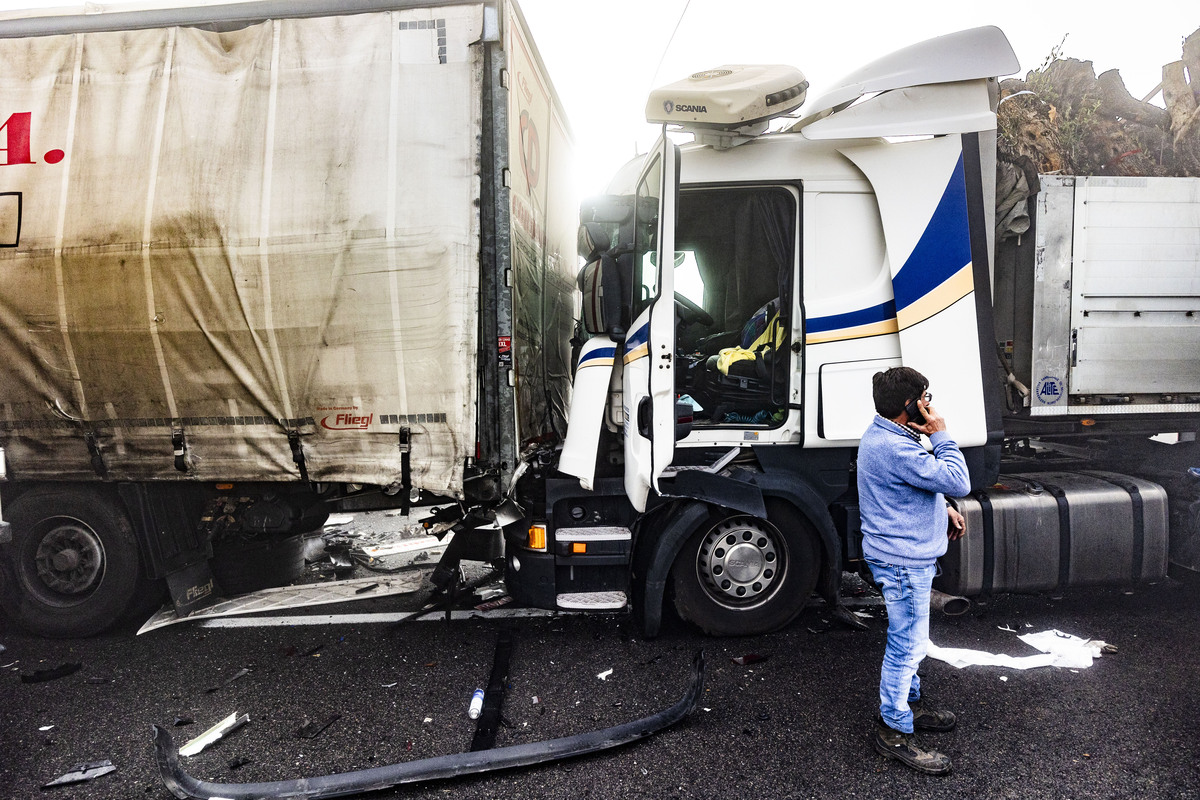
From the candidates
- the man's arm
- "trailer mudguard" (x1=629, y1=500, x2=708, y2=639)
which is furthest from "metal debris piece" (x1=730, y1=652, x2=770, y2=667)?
the man's arm

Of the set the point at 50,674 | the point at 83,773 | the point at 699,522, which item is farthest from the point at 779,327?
the point at 50,674

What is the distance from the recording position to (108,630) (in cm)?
433

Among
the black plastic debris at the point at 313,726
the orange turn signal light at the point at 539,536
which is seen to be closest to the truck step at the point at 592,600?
the orange turn signal light at the point at 539,536

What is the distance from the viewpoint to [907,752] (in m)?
2.76

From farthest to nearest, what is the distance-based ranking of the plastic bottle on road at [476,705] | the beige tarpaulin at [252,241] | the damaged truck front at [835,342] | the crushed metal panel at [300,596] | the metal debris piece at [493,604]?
the metal debris piece at [493,604] < the crushed metal panel at [300,596] < the beige tarpaulin at [252,241] < the damaged truck front at [835,342] < the plastic bottle on road at [476,705]

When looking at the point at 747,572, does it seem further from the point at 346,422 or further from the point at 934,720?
the point at 346,422

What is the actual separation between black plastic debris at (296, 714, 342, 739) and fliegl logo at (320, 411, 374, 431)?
1.51m

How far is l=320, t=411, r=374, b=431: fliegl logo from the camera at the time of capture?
380 cm

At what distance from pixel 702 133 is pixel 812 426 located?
1.79m

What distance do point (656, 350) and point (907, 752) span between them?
2.14 metres

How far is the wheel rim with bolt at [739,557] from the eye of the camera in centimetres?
385

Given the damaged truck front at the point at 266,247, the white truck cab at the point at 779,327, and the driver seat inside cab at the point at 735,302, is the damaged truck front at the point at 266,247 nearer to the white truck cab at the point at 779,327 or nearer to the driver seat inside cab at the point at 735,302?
the white truck cab at the point at 779,327

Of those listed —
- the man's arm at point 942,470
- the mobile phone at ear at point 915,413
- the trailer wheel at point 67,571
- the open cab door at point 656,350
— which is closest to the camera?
the man's arm at point 942,470

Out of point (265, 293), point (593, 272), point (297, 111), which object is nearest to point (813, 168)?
point (593, 272)
